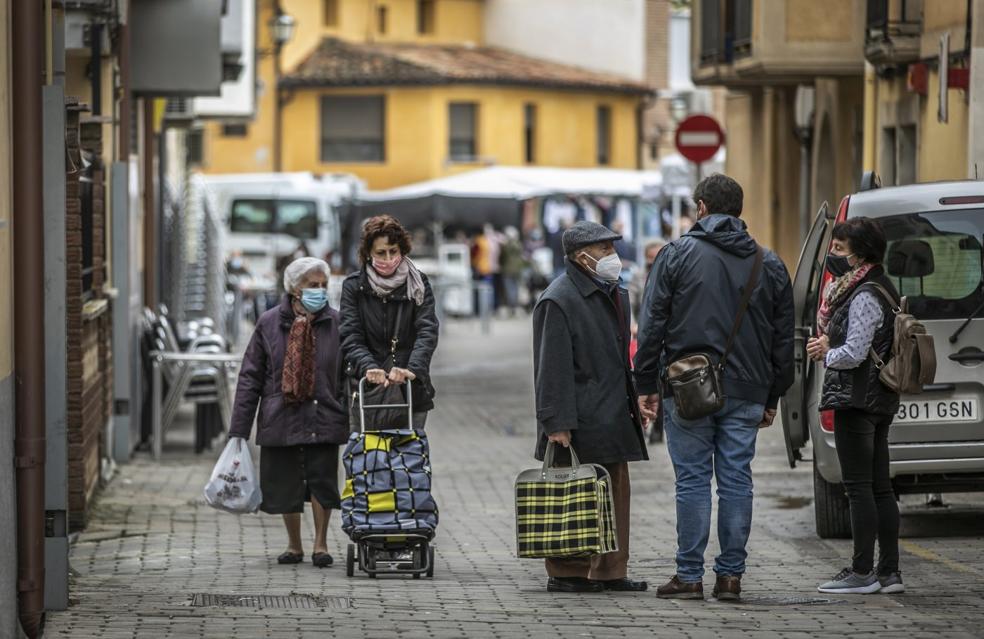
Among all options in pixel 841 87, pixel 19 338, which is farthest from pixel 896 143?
pixel 19 338

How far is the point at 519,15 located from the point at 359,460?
59092mm

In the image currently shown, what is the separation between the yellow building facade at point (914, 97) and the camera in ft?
58.9

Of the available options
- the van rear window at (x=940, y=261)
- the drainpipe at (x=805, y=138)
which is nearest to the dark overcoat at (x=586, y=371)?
the van rear window at (x=940, y=261)

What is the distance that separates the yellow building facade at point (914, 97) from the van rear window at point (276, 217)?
23342 millimetres

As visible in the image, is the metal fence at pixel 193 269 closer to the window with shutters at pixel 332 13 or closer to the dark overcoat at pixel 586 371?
the dark overcoat at pixel 586 371

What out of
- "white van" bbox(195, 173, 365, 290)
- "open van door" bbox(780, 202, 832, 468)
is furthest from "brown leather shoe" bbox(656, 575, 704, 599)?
"white van" bbox(195, 173, 365, 290)

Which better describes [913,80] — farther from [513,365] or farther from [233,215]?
[233,215]

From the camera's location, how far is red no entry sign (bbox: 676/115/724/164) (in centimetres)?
2386

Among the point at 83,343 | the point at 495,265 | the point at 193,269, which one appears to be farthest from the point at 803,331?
the point at 495,265

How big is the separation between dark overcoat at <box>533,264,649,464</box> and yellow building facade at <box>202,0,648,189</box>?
A: 166ft

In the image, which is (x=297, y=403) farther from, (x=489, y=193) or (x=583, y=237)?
(x=489, y=193)

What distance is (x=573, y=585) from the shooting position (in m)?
9.77

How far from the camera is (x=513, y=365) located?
29.7m

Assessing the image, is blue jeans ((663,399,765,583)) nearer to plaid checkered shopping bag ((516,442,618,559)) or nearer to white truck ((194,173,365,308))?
plaid checkered shopping bag ((516,442,618,559))
